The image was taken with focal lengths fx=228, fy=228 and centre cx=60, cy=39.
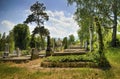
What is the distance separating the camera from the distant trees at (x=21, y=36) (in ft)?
269

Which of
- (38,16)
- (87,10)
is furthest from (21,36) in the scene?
(87,10)

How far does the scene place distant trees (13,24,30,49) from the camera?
269 feet

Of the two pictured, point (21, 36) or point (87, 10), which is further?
point (21, 36)

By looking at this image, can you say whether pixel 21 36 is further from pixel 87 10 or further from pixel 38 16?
pixel 87 10

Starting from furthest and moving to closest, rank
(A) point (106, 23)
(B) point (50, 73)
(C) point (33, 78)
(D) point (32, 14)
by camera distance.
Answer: (D) point (32, 14)
(A) point (106, 23)
(B) point (50, 73)
(C) point (33, 78)

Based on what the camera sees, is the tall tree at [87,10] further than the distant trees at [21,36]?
No

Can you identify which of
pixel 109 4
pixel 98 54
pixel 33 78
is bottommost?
pixel 33 78

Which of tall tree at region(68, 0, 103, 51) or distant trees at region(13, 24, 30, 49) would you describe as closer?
tall tree at region(68, 0, 103, 51)

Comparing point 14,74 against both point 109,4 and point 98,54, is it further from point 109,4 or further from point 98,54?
point 109,4

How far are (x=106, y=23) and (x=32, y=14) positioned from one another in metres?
31.0

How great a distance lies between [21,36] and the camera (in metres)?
83.7

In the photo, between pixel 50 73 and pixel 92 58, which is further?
pixel 92 58

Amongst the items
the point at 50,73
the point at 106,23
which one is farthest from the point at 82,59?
the point at 106,23

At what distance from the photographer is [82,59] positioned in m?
18.2
